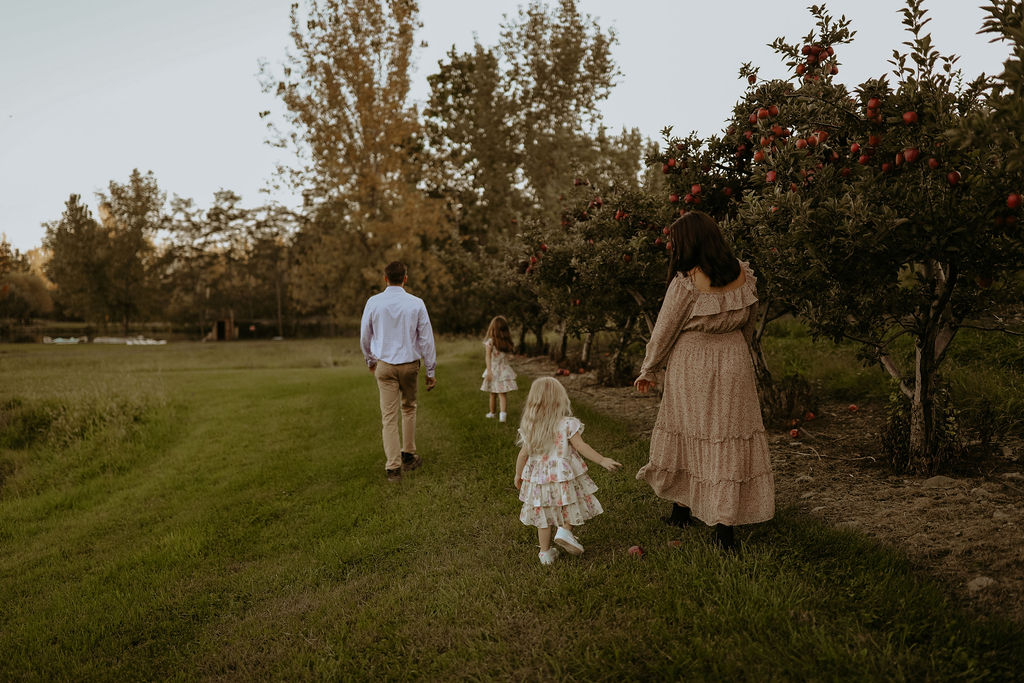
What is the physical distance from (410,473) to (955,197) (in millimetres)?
6446

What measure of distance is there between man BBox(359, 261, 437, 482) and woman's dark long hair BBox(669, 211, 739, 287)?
4.01 m

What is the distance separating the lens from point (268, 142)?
27938mm

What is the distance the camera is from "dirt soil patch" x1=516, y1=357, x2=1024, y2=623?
3986 mm

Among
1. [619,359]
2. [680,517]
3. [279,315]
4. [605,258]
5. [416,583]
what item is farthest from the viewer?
[279,315]

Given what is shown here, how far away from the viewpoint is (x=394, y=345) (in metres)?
7.81

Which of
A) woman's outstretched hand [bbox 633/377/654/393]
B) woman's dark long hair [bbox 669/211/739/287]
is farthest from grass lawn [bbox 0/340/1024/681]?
woman's dark long hair [bbox 669/211/739/287]

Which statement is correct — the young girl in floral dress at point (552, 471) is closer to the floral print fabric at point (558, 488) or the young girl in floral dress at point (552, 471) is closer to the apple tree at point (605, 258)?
the floral print fabric at point (558, 488)

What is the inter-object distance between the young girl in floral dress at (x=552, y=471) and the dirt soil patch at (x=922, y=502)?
2.06 m

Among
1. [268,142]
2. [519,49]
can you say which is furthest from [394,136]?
[519,49]

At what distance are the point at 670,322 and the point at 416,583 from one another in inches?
109

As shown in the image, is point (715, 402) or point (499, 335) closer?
point (715, 402)

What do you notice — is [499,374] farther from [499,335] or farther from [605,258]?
[605,258]

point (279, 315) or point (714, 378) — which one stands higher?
point (279, 315)

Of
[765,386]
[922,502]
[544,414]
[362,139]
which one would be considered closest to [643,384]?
[544,414]
